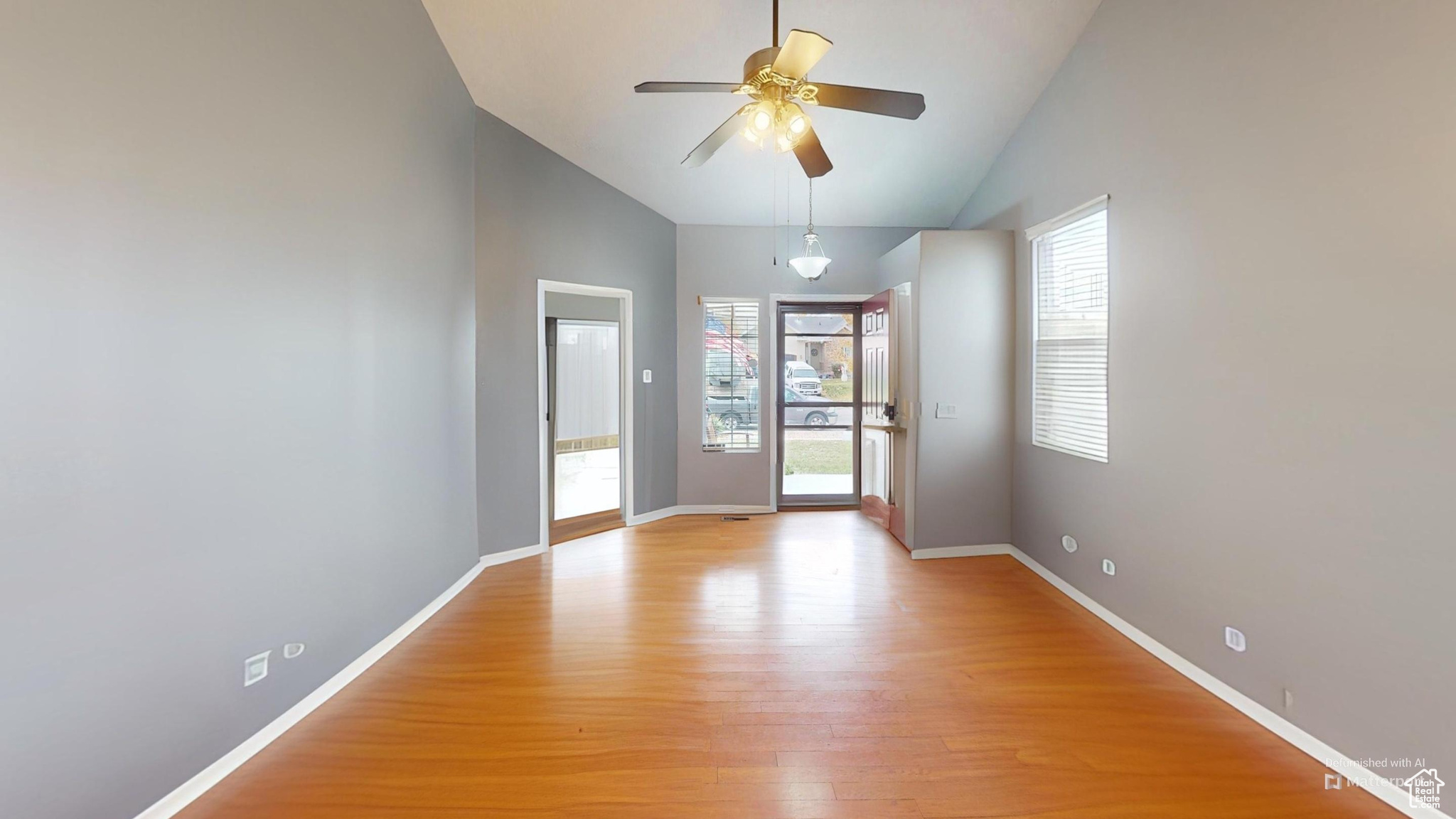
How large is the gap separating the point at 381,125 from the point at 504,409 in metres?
1.96

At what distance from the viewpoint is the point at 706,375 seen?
5.70 meters

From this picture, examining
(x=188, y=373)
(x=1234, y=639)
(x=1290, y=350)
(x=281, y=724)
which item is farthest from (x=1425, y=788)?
(x=188, y=373)

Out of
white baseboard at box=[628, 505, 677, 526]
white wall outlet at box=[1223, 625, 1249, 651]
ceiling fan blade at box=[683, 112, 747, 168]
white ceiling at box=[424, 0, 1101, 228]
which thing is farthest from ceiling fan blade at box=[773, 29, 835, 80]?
white baseboard at box=[628, 505, 677, 526]

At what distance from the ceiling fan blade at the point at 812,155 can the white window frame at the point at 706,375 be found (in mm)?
2763

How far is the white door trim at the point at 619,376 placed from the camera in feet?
14.3

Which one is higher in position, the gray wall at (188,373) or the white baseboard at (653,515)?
the gray wall at (188,373)

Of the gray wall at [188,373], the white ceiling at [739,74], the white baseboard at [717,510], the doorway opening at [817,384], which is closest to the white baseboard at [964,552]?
the doorway opening at [817,384]

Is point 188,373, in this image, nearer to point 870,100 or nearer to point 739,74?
point 870,100

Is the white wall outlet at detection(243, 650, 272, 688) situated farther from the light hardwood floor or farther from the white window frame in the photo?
the white window frame

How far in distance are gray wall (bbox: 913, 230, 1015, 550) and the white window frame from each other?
1.81 metres

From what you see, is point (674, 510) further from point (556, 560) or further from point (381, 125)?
point (381, 125)

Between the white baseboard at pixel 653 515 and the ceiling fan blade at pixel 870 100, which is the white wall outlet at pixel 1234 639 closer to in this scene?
the ceiling fan blade at pixel 870 100

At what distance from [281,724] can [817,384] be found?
4735 mm

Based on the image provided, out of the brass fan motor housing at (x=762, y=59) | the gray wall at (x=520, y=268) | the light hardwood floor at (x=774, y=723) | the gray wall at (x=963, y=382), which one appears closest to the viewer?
the light hardwood floor at (x=774, y=723)
